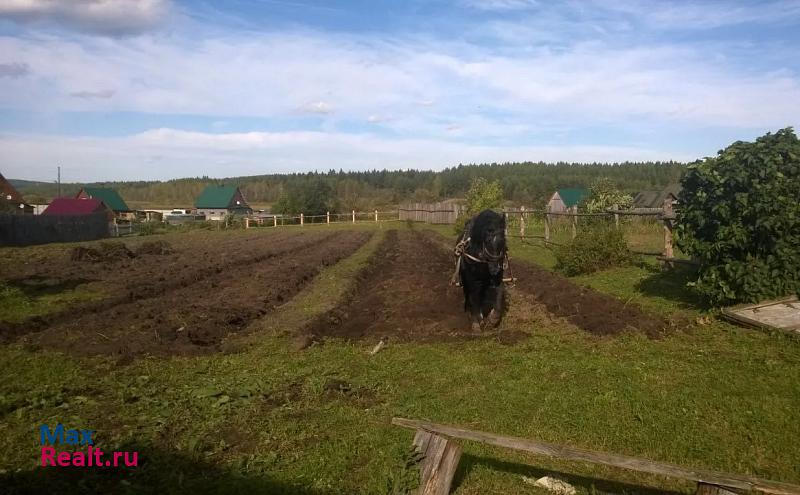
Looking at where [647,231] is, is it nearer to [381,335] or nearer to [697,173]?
[697,173]

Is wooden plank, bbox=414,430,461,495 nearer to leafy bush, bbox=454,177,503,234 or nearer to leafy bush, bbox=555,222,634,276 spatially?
leafy bush, bbox=555,222,634,276

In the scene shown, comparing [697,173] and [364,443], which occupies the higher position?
[697,173]

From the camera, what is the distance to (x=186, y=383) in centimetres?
705

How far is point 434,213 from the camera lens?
55.8m

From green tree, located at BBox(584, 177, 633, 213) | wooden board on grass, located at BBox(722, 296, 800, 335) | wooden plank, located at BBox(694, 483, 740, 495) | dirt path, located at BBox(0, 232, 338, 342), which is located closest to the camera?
wooden plank, located at BBox(694, 483, 740, 495)

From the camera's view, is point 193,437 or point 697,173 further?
point 697,173

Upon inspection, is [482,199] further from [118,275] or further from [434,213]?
[434,213]

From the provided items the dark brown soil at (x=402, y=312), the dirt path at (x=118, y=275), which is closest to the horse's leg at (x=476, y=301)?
the dark brown soil at (x=402, y=312)

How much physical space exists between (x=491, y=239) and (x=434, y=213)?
4644 cm

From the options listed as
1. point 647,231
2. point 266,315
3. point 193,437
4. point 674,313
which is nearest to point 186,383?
point 193,437

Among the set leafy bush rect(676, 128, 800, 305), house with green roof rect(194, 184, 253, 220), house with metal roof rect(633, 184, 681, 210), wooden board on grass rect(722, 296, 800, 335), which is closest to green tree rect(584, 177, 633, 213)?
house with metal roof rect(633, 184, 681, 210)

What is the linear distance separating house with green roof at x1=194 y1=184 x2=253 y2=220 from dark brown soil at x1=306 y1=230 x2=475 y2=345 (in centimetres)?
7414

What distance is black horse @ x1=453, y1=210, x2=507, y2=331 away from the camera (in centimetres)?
955

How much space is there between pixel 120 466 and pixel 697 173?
10013 millimetres
